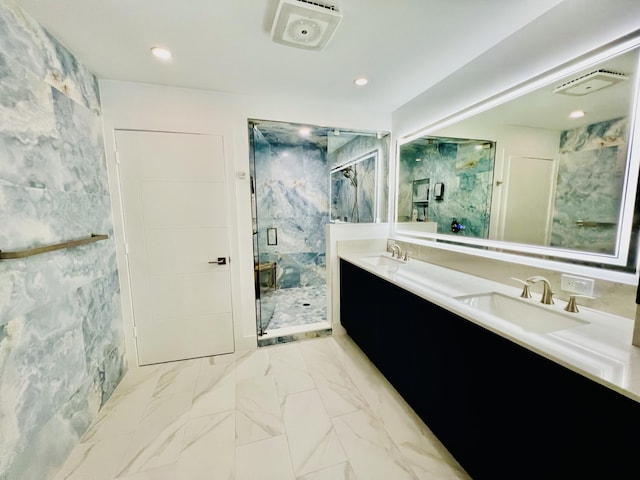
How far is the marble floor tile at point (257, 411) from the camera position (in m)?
1.61

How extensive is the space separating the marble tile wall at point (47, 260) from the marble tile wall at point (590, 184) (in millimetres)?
2742

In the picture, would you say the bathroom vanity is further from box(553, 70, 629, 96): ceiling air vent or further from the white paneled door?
the white paneled door

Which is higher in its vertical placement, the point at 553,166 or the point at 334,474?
the point at 553,166

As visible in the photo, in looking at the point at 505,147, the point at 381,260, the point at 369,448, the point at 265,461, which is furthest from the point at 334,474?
the point at 505,147

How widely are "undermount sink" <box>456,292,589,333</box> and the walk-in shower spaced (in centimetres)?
169

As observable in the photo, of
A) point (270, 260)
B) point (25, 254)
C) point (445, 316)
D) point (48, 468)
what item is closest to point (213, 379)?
point (48, 468)

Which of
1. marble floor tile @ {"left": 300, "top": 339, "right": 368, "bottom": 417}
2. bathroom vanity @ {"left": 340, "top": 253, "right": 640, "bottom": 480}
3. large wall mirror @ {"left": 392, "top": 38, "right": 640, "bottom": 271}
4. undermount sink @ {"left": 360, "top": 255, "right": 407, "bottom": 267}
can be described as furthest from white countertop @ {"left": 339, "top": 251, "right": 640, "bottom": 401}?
marble floor tile @ {"left": 300, "top": 339, "right": 368, "bottom": 417}

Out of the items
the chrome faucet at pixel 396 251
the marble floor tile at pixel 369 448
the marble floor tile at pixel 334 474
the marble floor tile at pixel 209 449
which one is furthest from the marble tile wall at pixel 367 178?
the marble floor tile at pixel 209 449

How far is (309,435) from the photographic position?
5.20 ft

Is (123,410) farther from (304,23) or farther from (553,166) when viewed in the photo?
(553,166)

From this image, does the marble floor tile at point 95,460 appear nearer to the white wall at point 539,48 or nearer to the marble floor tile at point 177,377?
the marble floor tile at point 177,377

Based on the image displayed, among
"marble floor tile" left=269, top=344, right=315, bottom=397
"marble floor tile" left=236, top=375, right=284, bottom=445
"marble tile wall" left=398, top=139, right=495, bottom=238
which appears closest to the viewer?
"marble floor tile" left=236, top=375, right=284, bottom=445

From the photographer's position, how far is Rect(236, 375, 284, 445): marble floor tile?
1607 mm

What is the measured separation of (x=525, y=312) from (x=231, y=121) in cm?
257
